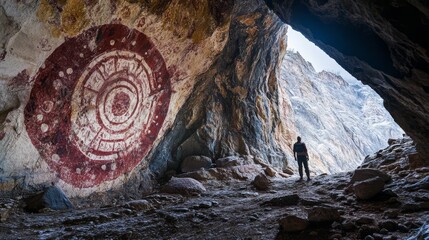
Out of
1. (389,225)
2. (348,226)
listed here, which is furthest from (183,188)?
(389,225)

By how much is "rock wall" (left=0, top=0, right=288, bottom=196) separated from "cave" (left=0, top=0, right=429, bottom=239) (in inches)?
1.0

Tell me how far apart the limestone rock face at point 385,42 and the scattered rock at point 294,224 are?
1889mm

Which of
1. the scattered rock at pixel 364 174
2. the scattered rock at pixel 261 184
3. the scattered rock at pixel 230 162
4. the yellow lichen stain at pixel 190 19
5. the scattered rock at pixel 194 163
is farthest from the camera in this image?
the scattered rock at pixel 230 162

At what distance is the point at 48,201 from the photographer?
4.83m

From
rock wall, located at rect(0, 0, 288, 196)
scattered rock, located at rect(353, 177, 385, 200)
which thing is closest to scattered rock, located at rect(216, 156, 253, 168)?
Answer: rock wall, located at rect(0, 0, 288, 196)

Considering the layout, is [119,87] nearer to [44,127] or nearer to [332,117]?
[44,127]

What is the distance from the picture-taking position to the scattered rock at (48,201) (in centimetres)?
467

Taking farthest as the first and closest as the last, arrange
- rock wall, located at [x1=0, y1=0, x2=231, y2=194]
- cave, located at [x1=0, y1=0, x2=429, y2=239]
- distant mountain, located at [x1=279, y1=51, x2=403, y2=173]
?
1. distant mountain, located at [x1=279, y1=51, x2=403, y2=173]
2. rock wall, located at [x1=0, y1=0, x2=231, y2=194]
3. cave, located at [x1=0, y1=0, x2=429, y2=239]

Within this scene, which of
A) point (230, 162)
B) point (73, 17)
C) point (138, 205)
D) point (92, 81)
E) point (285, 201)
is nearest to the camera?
point (285, 201)

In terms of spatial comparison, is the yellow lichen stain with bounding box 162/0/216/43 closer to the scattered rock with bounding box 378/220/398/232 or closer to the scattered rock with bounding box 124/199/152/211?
the scattered rock with bounding box 124/199/152/211

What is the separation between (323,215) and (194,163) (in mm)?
5932

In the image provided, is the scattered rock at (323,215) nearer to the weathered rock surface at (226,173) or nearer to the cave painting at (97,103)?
the cave painting at (97,103)

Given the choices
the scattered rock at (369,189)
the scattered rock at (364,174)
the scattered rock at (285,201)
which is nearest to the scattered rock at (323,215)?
the scattered rock at (369,189)

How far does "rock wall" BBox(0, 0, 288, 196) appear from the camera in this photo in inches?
196
